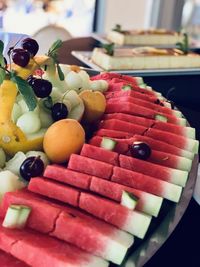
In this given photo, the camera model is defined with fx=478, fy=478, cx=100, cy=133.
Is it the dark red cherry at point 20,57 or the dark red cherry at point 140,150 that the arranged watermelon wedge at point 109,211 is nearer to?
the dark red cherry at point 140,150

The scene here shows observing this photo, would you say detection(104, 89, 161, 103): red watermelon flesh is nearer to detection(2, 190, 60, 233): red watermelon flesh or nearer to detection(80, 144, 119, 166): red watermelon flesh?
detection(80, 144, 119, 166): red watermelon flesh

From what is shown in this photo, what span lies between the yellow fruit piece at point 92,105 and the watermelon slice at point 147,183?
0.34m

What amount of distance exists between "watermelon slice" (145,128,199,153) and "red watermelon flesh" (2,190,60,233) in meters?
0.43

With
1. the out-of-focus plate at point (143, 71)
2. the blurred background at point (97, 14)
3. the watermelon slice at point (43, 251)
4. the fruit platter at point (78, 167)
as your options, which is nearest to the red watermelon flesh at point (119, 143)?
the fruit platter at point (78, 167)

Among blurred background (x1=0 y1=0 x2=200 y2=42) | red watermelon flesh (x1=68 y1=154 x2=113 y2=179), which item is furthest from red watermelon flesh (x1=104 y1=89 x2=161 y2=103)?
blurred background (x1=0 y1=0 x2=200 y2=42)

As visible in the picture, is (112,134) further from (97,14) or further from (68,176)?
(97,14)

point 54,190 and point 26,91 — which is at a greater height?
point 26,91

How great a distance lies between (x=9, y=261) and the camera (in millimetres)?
833

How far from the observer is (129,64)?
250cm

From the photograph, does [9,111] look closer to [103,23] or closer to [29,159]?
[29,159]

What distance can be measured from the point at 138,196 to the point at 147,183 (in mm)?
63

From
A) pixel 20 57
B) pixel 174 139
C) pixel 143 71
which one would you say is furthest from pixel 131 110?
pixel 143 71

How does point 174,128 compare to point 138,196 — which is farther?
point 174,128

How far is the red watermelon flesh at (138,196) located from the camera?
958 mm
